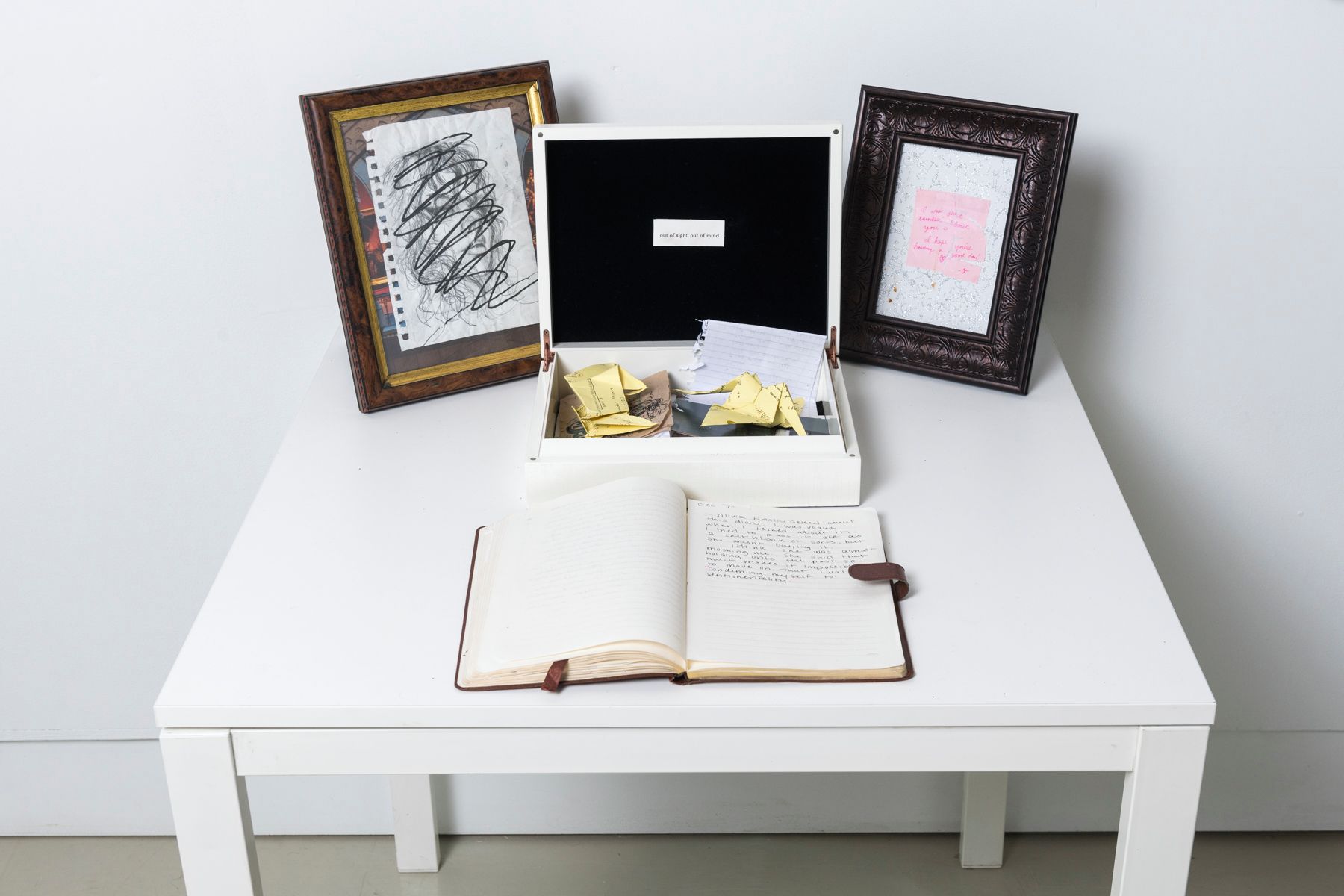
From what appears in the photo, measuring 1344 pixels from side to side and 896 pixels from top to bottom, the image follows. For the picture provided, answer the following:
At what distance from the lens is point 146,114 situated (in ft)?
4.25

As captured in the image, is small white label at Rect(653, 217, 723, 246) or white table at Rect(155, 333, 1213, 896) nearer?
white table at Rect(155, 333, 1213, 896)

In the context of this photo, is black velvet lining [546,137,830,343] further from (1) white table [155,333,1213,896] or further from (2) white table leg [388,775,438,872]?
(2) white table leg [388,775,438,872]

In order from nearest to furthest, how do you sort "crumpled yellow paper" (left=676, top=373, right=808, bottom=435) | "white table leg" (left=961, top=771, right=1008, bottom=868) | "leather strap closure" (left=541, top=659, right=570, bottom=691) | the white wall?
1. "leather strap closure" (left=541, top=659, right=570, bottom=691)
2. "crumpled yellow paper" (left=676, top=373, right=808, bottom=435)
3. the white wall
4. "white table leg" (left=961, top=771, right=1008, bottom=868)

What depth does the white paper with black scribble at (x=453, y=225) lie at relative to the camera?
3.86 ft

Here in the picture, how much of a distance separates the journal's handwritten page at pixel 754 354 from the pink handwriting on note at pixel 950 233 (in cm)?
14

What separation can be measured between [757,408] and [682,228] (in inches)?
8.4

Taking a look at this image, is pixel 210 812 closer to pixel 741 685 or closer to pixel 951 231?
pixel 741 685

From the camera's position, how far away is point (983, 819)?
5.35 feet

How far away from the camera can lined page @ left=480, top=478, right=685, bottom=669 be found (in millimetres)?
862

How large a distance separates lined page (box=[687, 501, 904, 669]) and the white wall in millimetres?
523

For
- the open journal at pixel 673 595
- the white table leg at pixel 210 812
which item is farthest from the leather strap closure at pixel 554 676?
the white table leg at pixel 210 812

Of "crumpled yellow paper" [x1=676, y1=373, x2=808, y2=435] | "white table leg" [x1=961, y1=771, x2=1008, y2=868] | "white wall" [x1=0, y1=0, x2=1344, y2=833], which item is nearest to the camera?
"crumpled yellow paper" [x1=676, y1=373, x2=808, y2=435]

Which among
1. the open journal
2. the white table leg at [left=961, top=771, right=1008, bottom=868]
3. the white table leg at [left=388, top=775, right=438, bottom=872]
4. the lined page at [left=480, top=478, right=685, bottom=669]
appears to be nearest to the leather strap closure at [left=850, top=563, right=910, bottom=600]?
the open journal

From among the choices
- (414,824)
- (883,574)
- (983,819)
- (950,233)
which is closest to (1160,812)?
(883,574)
